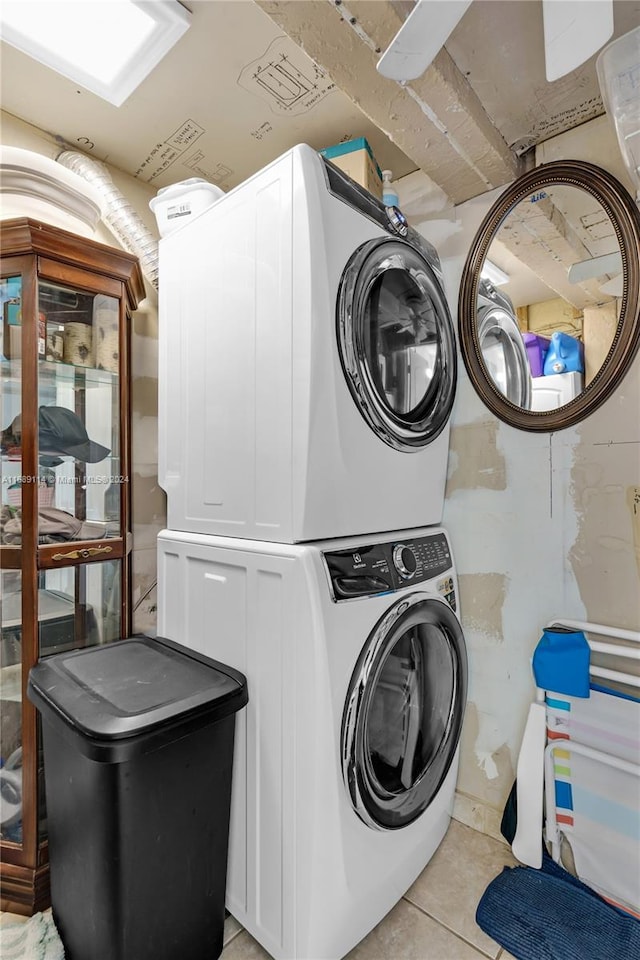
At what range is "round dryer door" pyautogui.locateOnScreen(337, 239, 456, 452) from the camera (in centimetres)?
134

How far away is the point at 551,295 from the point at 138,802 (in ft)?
6.14

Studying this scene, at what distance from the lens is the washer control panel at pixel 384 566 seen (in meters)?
1.26

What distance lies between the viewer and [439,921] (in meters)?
1.42

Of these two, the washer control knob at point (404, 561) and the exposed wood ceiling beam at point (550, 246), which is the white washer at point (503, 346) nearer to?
the exposed wood ceiling beam at point (550, 246)

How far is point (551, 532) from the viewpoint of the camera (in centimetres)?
165

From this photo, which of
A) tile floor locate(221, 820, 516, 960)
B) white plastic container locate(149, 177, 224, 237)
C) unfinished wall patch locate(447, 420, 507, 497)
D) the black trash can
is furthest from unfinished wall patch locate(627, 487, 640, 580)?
white plastic container locate(149, 177, 224, 237)

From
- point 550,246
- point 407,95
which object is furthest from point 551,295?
point 407,95

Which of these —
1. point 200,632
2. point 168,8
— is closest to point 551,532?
point 200,632

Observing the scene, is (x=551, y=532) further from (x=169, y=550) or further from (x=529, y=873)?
(x=169, y=550)

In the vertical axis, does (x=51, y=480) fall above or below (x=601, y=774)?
above

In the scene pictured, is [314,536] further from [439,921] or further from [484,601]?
[439,921]

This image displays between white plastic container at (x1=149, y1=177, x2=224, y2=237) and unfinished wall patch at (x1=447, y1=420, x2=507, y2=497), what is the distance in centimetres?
124

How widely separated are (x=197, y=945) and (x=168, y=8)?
2.58 metres

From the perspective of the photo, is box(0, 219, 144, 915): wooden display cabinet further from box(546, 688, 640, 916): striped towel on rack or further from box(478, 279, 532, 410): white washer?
box(546, 688, 640, 916): striped towel on rack
